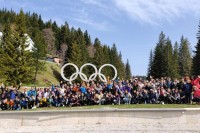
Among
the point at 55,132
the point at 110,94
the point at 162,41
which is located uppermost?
the point at 162,41

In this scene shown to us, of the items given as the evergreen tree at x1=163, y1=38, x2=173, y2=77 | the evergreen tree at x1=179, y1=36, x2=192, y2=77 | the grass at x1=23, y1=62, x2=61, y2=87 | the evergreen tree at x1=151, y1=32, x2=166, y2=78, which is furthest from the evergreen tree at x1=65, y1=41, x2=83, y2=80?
the evergreen tree at x1=179, y1=36, x2=192, y2=77

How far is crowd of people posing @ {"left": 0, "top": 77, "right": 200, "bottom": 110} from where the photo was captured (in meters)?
20.1

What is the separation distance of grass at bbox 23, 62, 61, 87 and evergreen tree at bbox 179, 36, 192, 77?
33.0 meters

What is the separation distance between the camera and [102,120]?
640 inches

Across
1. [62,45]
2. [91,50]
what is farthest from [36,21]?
[91,50]

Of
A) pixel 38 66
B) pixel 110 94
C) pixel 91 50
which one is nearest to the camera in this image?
pixel 110 94

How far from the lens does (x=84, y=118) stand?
16.4 meters

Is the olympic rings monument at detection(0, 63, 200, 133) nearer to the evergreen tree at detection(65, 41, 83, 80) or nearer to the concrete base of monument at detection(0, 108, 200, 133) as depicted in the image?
the concrete base of monument at detection(0, 108, 200, 133)

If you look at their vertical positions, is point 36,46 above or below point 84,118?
above

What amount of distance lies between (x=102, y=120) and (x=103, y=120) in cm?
5

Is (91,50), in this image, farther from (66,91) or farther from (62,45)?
(66,91)

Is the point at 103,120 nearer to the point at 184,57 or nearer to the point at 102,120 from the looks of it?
the point at 102,120

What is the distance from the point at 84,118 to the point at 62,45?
108598 mm

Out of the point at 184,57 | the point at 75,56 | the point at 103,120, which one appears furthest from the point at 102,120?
the point at 184,57
